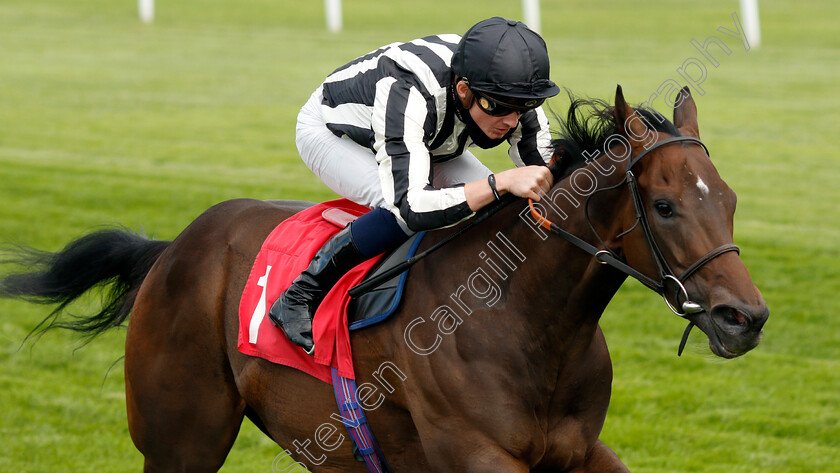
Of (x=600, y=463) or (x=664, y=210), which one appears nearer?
(x=664, y=210)

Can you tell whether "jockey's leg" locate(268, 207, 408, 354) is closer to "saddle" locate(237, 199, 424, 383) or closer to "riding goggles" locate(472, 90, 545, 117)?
"saddle" locate(237, 199, 424, 383)

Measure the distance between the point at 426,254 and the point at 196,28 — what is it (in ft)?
84.3

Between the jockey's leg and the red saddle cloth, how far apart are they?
0.05 m

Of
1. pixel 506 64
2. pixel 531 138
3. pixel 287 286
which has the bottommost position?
pixel 287 286

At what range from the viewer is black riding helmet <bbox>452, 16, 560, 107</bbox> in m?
3.40

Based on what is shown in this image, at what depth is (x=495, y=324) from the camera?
348 cm

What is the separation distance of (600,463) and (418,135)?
1.33 meters

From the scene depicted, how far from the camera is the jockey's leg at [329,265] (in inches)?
148

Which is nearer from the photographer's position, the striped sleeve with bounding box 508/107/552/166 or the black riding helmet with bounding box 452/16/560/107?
the black riding helmet with bounding box 452/16/560/107

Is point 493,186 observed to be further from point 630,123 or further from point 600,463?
point 600,463

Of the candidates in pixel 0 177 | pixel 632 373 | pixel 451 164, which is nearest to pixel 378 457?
pixel 451 164

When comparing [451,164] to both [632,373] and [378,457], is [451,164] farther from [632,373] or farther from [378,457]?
[632,373]

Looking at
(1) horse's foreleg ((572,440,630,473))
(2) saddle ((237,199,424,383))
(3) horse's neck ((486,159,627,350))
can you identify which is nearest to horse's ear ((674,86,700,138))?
(3) horse's neck ((486,159,627,350))

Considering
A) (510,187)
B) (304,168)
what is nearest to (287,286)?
(510,187)
